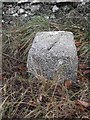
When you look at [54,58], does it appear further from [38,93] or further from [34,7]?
[34,7]

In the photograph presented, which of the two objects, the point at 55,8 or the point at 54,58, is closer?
the point at 54,58

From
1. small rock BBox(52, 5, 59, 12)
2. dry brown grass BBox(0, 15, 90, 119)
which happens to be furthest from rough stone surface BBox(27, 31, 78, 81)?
small rock BBox(52, 5, 59, 12)

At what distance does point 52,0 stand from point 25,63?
4.59 ft

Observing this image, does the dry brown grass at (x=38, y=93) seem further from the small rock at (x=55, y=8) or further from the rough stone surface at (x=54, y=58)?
the small rock at (x=55, y=8)

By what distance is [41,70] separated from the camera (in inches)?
147

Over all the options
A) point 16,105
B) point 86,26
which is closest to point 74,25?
point 86,26

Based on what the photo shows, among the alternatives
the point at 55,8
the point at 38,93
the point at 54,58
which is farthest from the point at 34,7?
the point at 38,93

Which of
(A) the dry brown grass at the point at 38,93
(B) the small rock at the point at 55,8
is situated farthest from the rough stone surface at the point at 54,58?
(B) the small rock at the point at 55,8

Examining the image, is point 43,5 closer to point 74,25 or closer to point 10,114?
point 74,25

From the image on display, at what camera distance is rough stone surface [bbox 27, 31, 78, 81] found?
3676 millimetres

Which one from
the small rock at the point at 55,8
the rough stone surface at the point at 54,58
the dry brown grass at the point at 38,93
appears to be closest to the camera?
the dry brown grass at the point at 38,93

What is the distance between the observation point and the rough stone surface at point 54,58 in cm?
368

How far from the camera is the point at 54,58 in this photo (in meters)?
3.68

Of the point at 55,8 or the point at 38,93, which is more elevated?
the point at 55,8
